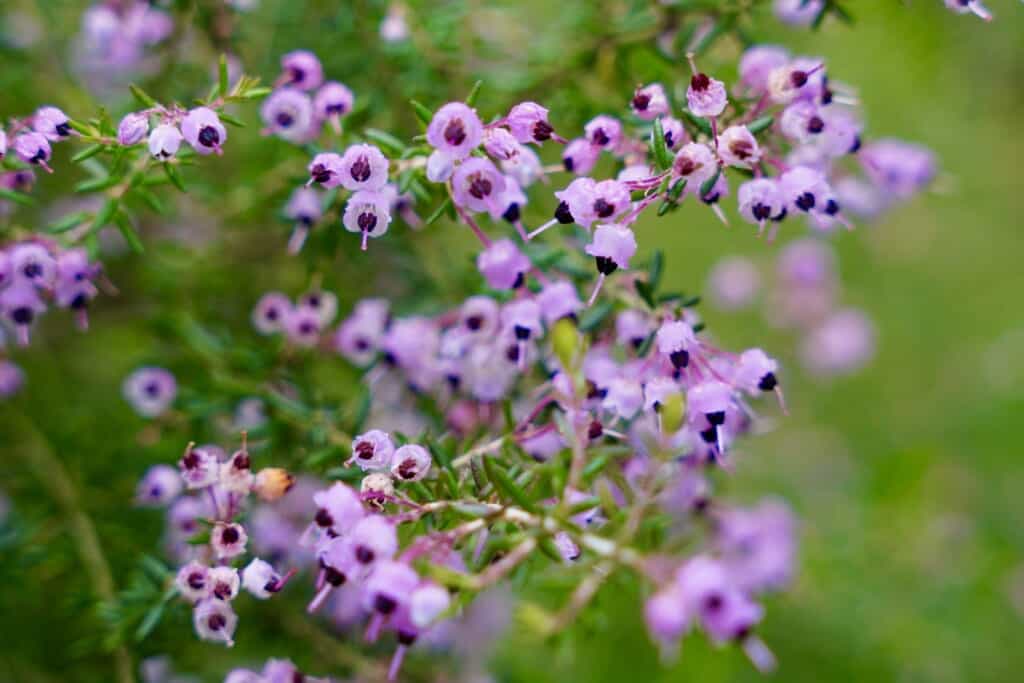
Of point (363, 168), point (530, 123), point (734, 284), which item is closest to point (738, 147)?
point (530, 123)

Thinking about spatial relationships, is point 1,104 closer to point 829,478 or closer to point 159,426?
point 159,426

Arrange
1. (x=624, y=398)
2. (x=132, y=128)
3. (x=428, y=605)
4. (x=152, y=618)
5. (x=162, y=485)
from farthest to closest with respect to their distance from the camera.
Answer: (x=162, y=485)
(x=152, y=618)
(x=624, y=398)
(x=132, y=128)
(x=428, y=605)

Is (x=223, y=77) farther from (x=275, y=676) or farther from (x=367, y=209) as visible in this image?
(x=275, y=676)

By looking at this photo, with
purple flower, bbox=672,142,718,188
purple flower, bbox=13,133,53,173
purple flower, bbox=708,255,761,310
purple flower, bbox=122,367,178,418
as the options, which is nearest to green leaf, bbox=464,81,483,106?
purple flower, bbox=672,142,718,188

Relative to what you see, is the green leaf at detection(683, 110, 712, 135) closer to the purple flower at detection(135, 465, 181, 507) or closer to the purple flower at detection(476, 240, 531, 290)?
the purple flower at detection(476, 240, 531, 290)

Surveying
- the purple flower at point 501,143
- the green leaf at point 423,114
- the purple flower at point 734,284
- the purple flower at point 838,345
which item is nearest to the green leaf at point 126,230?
the green leaf at point 423,114

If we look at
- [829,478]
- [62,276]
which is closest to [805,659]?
[829,478]
